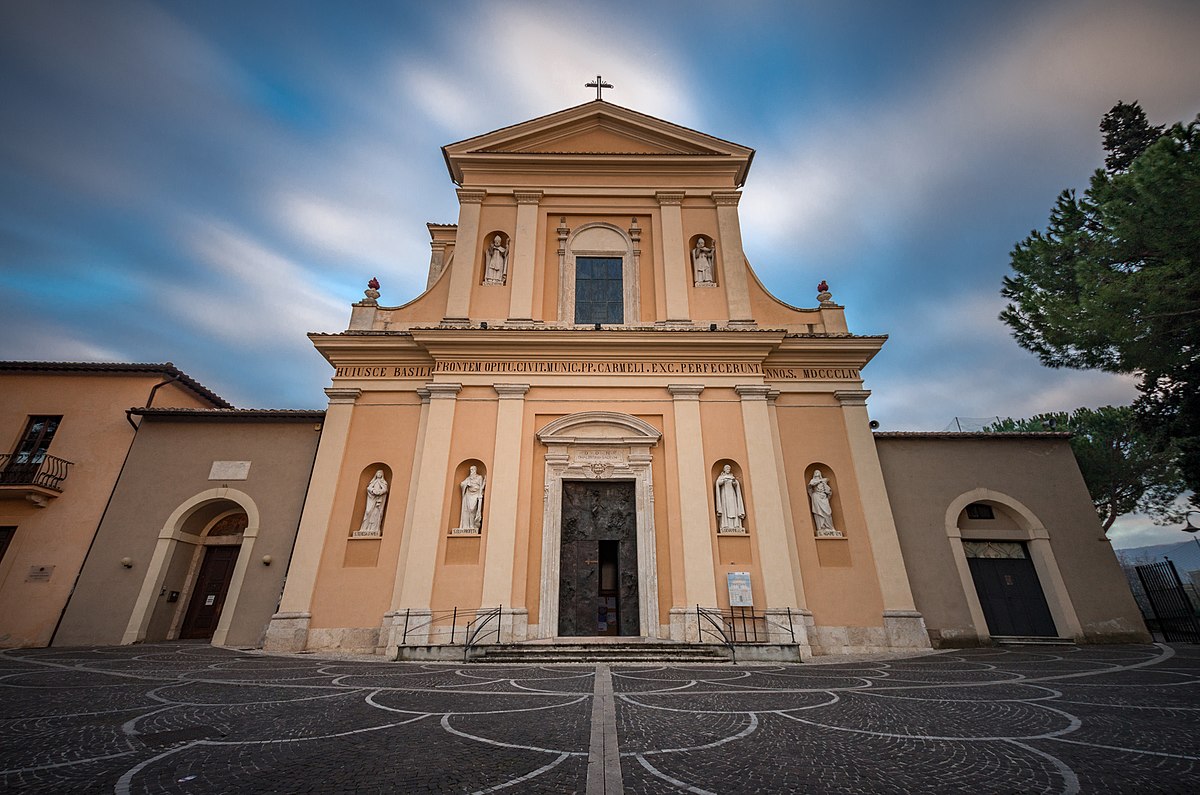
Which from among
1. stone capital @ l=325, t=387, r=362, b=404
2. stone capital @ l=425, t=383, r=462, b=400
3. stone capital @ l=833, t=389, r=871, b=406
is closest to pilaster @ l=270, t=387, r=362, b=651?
stone capital @ l=325, t=387, r=362, b=404

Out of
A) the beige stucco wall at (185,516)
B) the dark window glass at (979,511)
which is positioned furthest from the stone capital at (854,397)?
the beige stucco wall at (185,516)

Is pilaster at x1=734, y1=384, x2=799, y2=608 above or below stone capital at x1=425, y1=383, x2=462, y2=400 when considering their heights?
below

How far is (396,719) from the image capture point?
4234mm

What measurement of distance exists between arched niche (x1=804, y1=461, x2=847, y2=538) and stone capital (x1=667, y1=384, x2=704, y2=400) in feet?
10.4

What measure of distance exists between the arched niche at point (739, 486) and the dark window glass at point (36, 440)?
1635 cm

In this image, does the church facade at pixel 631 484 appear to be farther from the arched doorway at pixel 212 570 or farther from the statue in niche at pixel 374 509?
the arched doorway at pixel 212 570

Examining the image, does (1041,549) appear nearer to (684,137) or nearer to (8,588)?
(684,137)

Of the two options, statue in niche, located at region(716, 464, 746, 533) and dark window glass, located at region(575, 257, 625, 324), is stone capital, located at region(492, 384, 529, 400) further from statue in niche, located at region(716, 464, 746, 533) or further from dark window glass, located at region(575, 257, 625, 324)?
statue in niche, located at region(716, 464, 746, 533)

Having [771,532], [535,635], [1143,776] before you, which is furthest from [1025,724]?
[535,635]

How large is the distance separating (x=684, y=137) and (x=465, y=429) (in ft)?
35.9

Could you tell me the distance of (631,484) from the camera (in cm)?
1195

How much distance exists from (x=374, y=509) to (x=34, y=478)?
8.24 meters

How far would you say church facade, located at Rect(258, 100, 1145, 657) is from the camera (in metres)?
10.6

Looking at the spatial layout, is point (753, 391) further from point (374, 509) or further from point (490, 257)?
point (374, 509)
